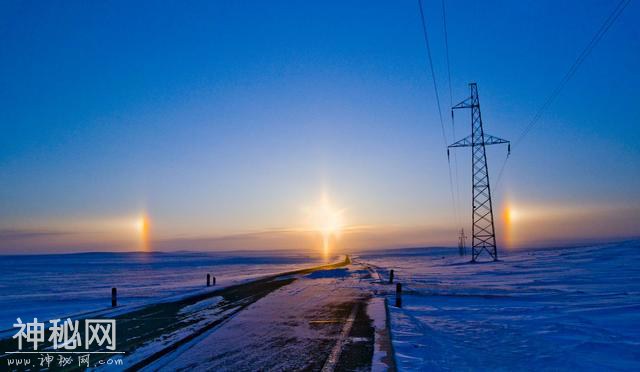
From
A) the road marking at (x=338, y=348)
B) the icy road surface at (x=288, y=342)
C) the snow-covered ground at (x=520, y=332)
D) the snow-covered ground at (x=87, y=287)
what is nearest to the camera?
the road marking at (x=338, y=348)

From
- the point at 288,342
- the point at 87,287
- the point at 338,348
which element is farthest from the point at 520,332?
the point at 87,287

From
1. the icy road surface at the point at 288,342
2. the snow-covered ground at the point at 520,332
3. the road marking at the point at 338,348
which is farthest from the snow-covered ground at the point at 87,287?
the snow-covered ground at the point at 520,332

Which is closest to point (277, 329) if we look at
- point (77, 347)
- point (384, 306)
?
point (77, 347)

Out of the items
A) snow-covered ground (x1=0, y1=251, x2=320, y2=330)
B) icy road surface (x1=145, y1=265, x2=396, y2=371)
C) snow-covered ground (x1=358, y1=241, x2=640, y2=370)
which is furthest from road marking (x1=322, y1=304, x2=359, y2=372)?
snow-covered ground (x1=0, y1=251, x2=320, y2=330)

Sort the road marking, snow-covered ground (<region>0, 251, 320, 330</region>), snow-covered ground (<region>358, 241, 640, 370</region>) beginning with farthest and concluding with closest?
snow-covered ground (<region>0, 251, 320, 330</region>) → snow-covered ground (<region>358, 241, 640, 370</region>) → the road marking

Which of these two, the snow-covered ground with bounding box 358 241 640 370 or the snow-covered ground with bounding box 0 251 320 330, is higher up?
the snow-covered ground with bounding box 358 241 640 370

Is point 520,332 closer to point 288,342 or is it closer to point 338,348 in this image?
point 338,348

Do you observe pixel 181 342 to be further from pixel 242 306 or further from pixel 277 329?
pixel 242 306

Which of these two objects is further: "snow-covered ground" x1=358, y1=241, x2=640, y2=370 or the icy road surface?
"snow-covered ground" x1=358, y1=241, x2=640, y2=370

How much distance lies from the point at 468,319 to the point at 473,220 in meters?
32.3

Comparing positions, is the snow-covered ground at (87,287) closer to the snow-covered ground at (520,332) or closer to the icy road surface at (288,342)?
the icy road surface at (288,342)

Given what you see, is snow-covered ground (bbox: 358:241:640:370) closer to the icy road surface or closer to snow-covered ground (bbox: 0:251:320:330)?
the icy road surface

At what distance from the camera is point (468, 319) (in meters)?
12.8

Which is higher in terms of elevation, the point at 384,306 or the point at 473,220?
the point at 473,220
